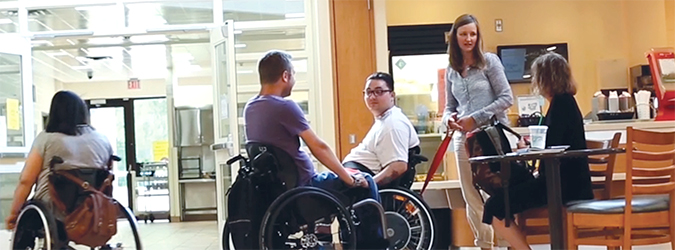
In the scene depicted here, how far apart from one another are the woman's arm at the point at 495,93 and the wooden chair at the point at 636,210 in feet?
2.29

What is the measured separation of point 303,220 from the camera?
279cm

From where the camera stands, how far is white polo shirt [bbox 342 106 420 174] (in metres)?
3.48

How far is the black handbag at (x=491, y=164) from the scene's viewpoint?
9.91ft

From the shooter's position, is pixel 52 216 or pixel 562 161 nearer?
pixel 562 161

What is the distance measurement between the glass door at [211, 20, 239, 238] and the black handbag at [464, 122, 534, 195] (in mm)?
2287

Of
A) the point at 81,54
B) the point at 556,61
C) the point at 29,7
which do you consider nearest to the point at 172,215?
the point at 81,54

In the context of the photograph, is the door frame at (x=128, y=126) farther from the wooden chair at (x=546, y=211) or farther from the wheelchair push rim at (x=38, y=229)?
the wooden chair at (x=546, y=211)

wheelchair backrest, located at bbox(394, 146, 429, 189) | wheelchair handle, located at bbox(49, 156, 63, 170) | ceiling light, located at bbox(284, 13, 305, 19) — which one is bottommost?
wheelchair backrest, located at bbox(394, 146, 429, 189)

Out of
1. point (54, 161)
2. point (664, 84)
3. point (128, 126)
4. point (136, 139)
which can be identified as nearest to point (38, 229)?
point (54, 161)

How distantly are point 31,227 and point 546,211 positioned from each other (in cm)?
239

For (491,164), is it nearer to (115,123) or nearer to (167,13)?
(167,13)

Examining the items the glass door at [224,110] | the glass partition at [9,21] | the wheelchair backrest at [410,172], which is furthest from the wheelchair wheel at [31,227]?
the glass partition at [9,21]

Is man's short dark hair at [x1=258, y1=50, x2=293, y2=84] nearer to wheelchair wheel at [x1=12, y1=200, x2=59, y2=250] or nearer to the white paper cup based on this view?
the white paper cup

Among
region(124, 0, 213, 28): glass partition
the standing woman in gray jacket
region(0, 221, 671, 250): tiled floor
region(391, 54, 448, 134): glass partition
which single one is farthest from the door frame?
the standing woman in gray jacket
